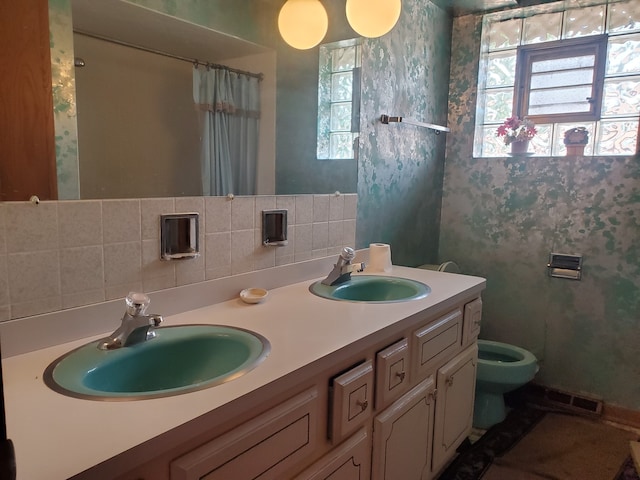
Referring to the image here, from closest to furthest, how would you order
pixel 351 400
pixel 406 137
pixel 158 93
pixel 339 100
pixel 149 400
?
pixel 149 400 < pixel 351 400 < pixel 158 93 < pixel 339 100 < pixel 406 137

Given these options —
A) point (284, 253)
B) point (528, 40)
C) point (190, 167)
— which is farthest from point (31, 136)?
point (528, 40)

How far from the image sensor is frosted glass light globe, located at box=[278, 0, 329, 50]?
1.64 m

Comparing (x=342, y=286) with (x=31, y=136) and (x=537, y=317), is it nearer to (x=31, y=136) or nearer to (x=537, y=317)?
(x=31, y=136)

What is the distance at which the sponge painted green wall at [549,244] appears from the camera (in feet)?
7.45

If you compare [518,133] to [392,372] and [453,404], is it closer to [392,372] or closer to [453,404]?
[453,404]

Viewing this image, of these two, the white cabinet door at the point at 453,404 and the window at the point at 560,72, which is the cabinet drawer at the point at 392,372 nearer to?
the white cabinet door at the point at 453,404

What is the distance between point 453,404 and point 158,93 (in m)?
1.49

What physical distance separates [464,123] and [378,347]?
5.99 ft

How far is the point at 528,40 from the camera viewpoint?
8.14 ft

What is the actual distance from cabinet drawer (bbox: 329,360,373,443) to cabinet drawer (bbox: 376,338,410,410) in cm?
4

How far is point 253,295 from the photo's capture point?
1435 mm

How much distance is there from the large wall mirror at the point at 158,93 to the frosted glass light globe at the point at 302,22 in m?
0.03

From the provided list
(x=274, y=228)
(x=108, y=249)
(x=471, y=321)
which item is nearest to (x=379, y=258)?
(x=471, y=321)

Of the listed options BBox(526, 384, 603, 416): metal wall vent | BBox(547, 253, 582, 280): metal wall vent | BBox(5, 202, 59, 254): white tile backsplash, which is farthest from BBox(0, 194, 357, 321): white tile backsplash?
BBox(526, 384, 603, 416): metal wall vent
